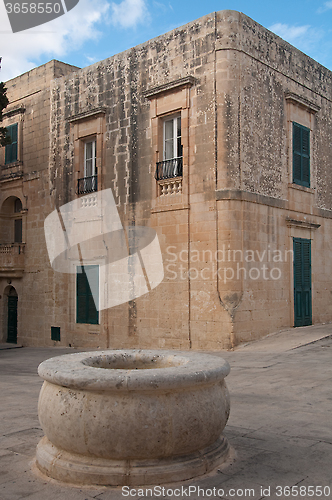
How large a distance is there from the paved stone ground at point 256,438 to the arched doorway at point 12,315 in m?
9.07

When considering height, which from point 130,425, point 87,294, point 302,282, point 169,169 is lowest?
point 130,425

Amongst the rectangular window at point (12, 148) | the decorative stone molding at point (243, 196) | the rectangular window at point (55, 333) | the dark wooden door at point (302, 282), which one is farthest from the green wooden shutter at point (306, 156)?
the rectangular window at point (12, 148)

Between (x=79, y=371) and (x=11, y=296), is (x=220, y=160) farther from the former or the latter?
(x=11, y=296)

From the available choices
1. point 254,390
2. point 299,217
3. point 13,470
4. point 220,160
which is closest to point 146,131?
point 220,160

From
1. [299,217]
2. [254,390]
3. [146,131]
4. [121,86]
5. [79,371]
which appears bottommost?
[254,390]

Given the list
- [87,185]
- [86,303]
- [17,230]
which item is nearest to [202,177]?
[87,185]

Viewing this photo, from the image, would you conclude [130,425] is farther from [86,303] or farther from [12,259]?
[12,259]

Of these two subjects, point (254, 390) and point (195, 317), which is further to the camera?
point (195, 317)

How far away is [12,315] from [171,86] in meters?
10.5

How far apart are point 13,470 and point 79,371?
97 cm

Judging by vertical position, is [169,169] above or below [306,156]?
below

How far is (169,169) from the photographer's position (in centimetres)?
1207

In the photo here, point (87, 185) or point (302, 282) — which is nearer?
point (302, 282)

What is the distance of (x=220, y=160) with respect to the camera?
429 inches
